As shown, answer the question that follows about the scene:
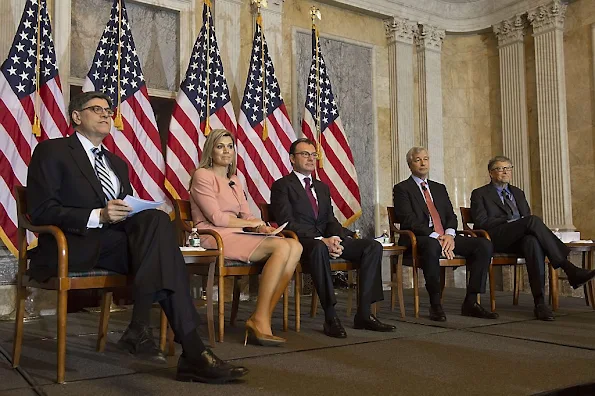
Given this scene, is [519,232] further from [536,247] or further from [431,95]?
[431,95]

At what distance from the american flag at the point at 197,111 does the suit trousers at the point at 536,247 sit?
2.81 meters

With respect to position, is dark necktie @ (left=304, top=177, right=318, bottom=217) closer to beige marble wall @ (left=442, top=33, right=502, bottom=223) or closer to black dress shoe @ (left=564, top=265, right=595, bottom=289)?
black dress shoe @ (left=564, top=265, right=595, bottom=289)

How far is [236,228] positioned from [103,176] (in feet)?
3.42

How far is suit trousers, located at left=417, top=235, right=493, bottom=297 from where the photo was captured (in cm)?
442

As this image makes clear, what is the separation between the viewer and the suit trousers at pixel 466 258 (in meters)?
4.42

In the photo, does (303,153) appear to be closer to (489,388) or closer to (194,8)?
(489,388)

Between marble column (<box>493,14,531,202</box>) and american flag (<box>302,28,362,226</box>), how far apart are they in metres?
2.77

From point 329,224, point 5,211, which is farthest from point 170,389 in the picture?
point 5,211

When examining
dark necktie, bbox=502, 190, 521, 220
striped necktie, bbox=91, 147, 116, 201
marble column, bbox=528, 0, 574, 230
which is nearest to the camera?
striped necktie, bbox=91, 147, 116, 201

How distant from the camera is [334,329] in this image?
3.66 meters

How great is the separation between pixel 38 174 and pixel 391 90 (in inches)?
239

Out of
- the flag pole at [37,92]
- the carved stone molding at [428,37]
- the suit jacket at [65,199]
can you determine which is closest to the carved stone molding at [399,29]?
the carved stone molding at [428,37]

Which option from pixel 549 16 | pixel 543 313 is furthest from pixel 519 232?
pixel 549 16

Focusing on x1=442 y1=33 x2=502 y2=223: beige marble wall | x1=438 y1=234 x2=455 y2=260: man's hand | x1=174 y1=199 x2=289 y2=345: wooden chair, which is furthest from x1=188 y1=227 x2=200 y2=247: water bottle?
x1=442 y1=33 x2=502 y2=223: beige marble wall
